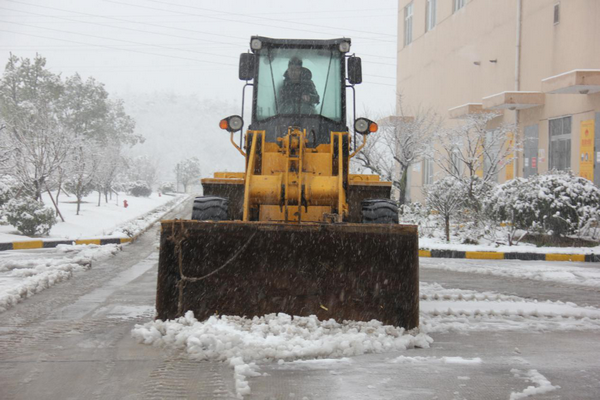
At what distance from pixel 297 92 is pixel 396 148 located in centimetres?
1684

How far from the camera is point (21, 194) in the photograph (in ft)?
74.1

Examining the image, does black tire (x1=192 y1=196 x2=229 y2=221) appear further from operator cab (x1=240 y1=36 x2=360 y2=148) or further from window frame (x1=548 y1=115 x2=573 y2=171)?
window frame (x1=548 y1=115 x2=573 y2=171)

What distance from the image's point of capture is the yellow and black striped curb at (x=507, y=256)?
14086 millimetres

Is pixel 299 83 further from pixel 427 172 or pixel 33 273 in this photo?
pixel 427 172

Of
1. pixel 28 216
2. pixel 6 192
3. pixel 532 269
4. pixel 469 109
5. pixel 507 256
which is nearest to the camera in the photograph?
pixel 532 269

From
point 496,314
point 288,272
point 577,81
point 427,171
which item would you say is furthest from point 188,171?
point 288,272

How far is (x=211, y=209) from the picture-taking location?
23.5 feet

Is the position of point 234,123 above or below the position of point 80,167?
below

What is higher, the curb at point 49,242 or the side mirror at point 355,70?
the side mirror at point 355,70

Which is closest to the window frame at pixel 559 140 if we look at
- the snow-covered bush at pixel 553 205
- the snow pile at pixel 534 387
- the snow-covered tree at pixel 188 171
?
the snow-covered bush at pixel 553 205

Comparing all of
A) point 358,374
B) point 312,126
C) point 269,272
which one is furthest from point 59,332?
point 312,126

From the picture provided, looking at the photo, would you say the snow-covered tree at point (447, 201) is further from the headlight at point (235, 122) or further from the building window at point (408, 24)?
the building window at point (408, 24)

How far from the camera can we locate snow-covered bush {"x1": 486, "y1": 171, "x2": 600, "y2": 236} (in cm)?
1511

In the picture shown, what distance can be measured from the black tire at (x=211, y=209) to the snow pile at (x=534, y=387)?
3451 mm
